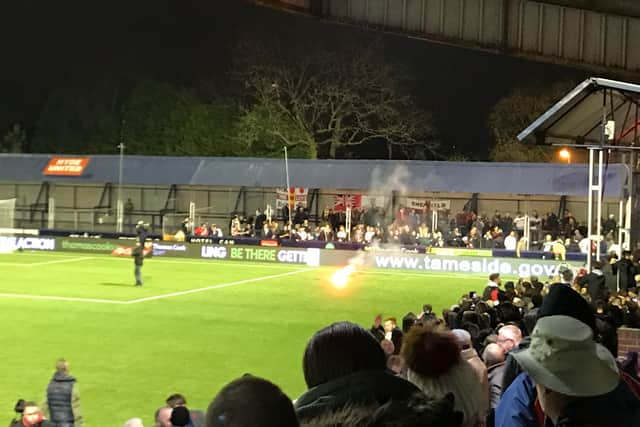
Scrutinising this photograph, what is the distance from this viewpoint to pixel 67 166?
49312 millimetres

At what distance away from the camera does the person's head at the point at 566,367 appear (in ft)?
9.95

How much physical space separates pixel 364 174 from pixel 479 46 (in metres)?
21.9

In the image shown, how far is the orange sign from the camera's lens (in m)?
49.0

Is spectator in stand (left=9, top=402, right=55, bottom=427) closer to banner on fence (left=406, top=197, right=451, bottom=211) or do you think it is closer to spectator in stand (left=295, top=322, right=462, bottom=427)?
spectator in stand (left=295, top=322, right=462, bottom=427)

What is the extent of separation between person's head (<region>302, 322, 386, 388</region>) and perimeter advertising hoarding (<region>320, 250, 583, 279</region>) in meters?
30.0

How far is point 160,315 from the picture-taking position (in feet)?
74.5

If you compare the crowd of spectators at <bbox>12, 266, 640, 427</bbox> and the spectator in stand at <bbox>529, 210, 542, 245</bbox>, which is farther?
the spectator in stand at <bbox>529, 210, 542, 245</bbox>

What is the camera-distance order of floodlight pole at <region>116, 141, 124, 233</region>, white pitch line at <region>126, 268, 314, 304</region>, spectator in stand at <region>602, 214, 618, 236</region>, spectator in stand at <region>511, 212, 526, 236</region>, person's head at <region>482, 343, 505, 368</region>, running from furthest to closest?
floodlight pole at <region>116, 141, 124, 233</region>
spectator in stand at <region>511, 212, 526, 236</region>
spectator in stand at <region>602, 214, 618, 236</region>
white pitch line at <region>126, 268, 314, 304</region>
person's head at <region>482, 343, 505, 368</region>

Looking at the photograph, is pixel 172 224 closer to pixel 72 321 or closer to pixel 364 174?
pixel 364 174

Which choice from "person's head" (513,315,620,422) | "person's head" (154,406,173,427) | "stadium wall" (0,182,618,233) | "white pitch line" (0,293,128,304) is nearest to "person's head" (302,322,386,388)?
"person's head" (513,315,620,422)

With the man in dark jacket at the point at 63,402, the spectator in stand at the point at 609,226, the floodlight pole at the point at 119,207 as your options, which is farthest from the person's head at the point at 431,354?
the floodlight pole at the point at 119,207

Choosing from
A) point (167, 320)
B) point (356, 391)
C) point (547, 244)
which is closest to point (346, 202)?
point (547, 244)

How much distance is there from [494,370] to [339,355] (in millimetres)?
3916

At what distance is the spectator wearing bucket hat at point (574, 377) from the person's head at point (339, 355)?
0.59 meters
